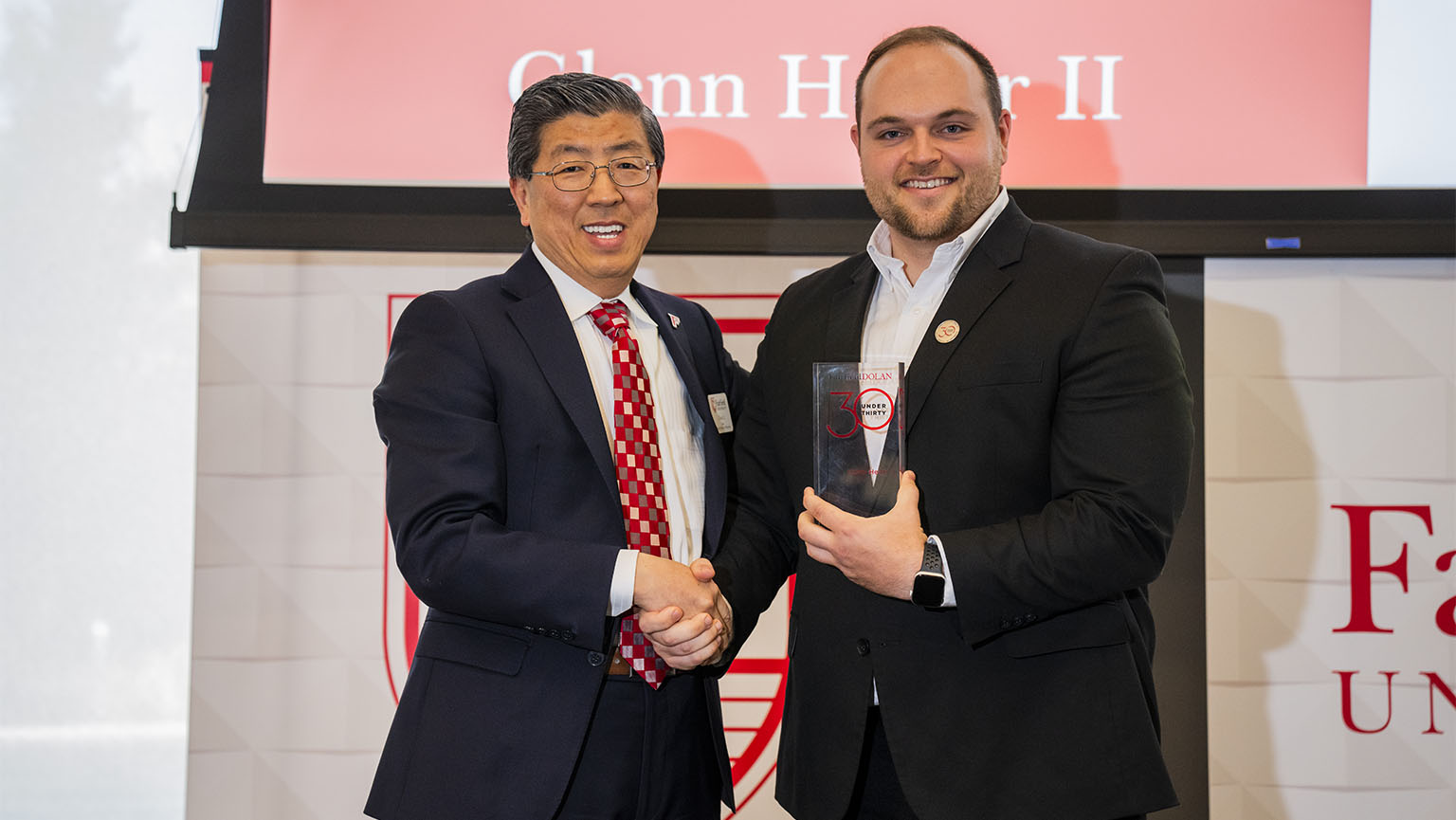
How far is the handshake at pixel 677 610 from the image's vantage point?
5.71 feet

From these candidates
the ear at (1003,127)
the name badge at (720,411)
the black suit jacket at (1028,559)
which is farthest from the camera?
the name badge at (720,411)

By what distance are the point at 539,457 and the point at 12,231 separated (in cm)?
218

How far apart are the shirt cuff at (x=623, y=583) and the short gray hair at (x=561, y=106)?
0.72m

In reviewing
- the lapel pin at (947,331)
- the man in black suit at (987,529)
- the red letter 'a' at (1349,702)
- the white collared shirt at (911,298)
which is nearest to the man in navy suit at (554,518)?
the man in black suit at (987,529)

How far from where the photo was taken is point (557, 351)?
1889 mm

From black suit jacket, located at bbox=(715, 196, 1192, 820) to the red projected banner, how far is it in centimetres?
121

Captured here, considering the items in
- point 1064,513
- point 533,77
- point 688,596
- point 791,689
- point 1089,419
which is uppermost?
point 533,77

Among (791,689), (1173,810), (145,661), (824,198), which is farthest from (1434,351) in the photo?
(145,661)

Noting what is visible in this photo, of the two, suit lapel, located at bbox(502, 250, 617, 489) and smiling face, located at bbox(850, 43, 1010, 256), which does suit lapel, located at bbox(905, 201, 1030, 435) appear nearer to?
smiling face, located at bbox(850, 43, 1010, 256)

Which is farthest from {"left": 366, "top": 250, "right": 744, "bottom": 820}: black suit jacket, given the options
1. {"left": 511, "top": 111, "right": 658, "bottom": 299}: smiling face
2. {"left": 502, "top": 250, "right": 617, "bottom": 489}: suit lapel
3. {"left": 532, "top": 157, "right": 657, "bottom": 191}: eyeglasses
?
{"left": 532, "top": 157, "right": 657, "bottom": 191}: eyeglasses

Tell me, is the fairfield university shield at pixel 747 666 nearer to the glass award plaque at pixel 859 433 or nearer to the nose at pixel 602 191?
the nose at pixel 602 191

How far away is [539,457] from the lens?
72.5 inches

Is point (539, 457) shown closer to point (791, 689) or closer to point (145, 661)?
point (791, 689)

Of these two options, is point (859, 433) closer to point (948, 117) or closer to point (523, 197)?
point (948, 117)
